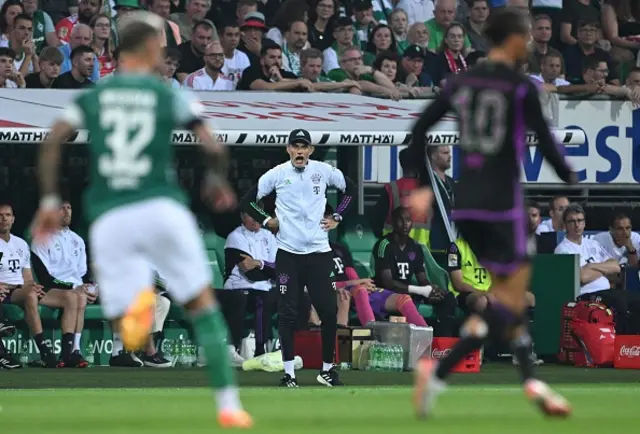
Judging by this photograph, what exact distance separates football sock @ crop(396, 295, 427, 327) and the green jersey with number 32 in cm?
1064

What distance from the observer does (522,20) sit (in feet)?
30.5

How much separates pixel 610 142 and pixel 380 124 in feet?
13.5

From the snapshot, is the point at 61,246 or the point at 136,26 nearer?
the point at 136,26

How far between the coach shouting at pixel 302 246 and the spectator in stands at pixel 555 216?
17.5 feet

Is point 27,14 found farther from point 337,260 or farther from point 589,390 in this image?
point 589,390

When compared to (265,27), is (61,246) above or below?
below

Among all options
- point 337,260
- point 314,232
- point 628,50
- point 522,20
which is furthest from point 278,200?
point 628,50

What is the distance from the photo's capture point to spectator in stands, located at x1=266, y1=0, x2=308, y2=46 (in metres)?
21.4

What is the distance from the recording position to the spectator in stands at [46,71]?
61.8ft

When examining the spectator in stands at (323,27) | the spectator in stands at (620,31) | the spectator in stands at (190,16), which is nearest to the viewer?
the spectator in stands at (190,16)

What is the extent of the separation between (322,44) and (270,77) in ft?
6.06

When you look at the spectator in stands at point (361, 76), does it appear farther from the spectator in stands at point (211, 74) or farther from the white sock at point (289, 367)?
the white sock at point (289, 367)

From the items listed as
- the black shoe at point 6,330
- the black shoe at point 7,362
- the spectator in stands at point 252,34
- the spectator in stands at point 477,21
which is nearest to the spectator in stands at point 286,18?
the spectator in stands at point 252,34

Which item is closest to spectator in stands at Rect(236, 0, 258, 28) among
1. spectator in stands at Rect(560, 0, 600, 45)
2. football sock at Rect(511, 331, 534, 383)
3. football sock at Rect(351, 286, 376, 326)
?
football sock at Rect(351, 286, 376, 326)
